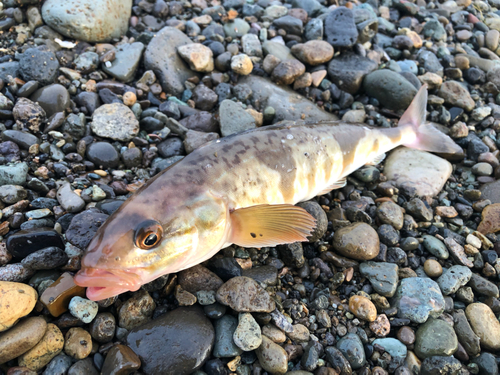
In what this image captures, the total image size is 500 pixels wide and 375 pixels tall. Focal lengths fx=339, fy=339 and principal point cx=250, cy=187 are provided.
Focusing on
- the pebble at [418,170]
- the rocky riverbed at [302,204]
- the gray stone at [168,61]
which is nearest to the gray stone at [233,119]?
the rocky riverbed at [302,204]

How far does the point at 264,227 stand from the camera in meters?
3.70

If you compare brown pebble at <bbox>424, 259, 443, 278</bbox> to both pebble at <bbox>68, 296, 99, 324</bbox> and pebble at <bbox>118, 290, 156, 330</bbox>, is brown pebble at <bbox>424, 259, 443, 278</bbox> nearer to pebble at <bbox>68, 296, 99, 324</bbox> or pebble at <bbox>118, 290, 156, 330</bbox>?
pebble at <bbox>118, 290, 156, 330</bbox>

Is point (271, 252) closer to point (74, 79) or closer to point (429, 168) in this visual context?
point (429, 168)

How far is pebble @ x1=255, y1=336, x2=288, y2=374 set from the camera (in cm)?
328

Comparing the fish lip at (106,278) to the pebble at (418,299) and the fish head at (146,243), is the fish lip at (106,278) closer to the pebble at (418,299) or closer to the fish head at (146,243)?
the fish head at (146,243)

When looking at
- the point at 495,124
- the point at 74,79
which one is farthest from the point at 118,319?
the point at 495,124

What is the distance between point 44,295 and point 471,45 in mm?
10111

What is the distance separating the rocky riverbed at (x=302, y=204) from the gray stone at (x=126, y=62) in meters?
0.03

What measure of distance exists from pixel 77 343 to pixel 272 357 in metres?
1.83

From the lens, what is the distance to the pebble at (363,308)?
3.79 meters

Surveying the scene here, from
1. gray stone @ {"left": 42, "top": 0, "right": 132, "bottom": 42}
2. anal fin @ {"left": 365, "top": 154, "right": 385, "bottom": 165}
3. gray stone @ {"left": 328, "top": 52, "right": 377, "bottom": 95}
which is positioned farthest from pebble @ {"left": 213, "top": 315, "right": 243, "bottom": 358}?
gray stone @ {"left": 42, "top": 0, "right": 132, "bottom": 42}

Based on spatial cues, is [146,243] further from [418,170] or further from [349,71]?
[349,71]

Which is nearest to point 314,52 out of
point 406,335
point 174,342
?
point 406,335

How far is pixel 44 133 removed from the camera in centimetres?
486
